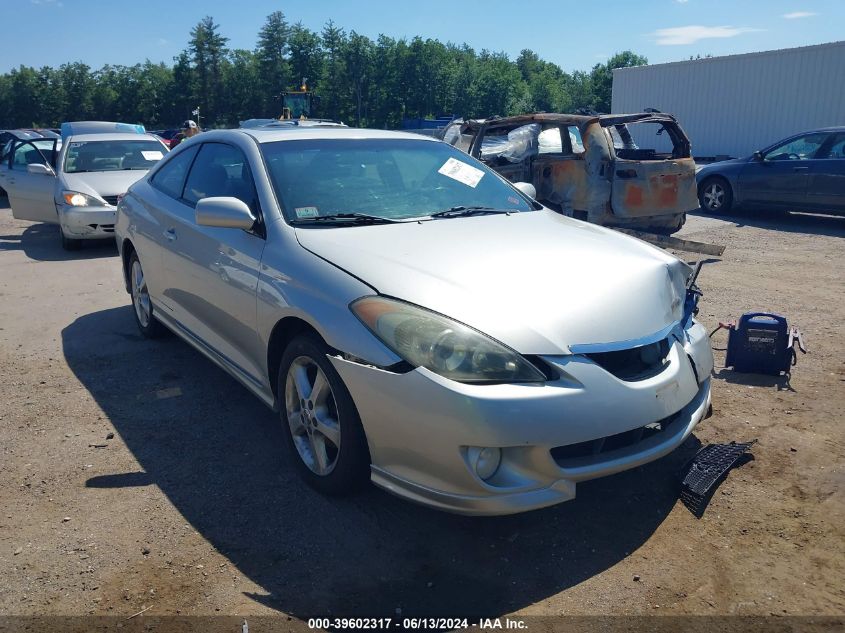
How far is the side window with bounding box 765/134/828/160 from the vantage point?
11.4 metres

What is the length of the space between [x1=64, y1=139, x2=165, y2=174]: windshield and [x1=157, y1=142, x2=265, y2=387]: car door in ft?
21.7

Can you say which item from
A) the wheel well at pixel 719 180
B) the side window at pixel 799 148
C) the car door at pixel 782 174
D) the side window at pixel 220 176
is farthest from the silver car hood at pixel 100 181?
the side window at pixel 799 148

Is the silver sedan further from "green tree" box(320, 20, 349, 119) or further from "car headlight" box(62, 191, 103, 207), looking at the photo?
"green tree" box(320, 20, 349, 119)

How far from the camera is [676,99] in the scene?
28609mm

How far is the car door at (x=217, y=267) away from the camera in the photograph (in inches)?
145

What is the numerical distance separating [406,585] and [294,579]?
432 millimetres

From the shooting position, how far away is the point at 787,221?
478 inches

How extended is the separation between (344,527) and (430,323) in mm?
1004

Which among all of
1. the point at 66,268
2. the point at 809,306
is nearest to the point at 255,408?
the point at 809,306

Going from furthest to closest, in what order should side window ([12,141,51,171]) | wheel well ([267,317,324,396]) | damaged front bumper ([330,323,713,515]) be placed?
side window ([12,141,51,171]) → wheel well ([267,317,324,396]) → damaged front bumper ([330,323,713,515])

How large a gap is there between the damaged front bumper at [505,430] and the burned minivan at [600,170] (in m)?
6.03

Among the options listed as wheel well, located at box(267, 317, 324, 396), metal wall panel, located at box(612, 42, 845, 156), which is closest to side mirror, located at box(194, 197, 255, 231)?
wheel well, located at box(267, 317, 324, 396)

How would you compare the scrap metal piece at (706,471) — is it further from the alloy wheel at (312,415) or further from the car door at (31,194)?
the car door at (31,194)

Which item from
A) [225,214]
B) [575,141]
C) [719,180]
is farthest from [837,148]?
[225,214]
